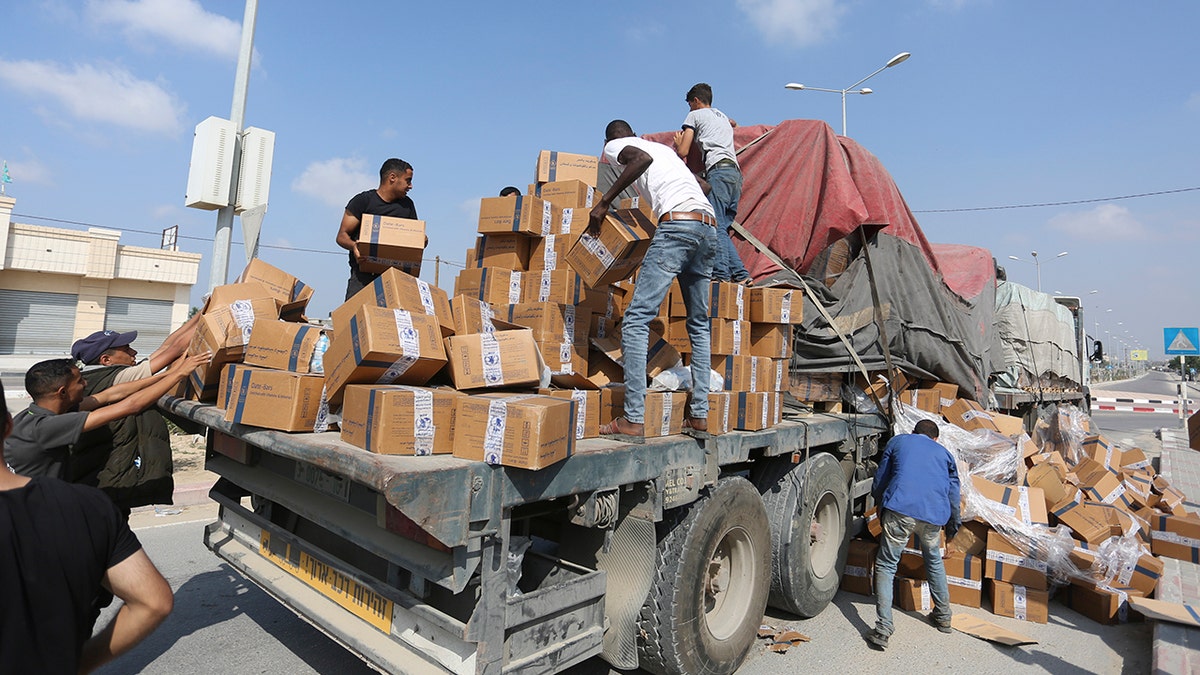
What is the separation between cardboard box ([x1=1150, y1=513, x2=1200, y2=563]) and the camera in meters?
6.13

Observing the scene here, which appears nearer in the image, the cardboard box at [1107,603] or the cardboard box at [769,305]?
the cardboard box at [769,305]

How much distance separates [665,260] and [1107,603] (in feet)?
15.0

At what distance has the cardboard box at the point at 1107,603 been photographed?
194 inches

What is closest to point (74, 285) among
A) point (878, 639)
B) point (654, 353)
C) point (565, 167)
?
point (565, 167)

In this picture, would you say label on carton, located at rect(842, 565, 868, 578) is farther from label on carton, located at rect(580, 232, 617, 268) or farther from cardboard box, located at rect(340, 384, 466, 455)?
cardboard box, located at rect(340, 384, 466, 455)

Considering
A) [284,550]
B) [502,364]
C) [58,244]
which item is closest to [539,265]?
[502,364]

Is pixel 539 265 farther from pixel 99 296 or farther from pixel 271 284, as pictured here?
pixel 99 296

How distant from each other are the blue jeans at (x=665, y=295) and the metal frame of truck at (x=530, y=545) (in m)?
0.28

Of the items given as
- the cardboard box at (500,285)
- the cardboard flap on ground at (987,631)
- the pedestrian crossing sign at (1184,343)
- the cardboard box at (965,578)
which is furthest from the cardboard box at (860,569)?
the pedestrian crossing sign at (1184,343)

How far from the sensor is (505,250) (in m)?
4.26

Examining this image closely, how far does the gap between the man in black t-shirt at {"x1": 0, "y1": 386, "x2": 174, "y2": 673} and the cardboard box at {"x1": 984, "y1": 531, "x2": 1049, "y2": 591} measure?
565 centimetres

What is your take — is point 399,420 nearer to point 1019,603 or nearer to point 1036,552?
point 1019,603

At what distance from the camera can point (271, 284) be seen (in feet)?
13.6

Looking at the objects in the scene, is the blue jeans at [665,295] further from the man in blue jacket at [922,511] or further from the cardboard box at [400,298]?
the man in blue jacket at [922,511]
